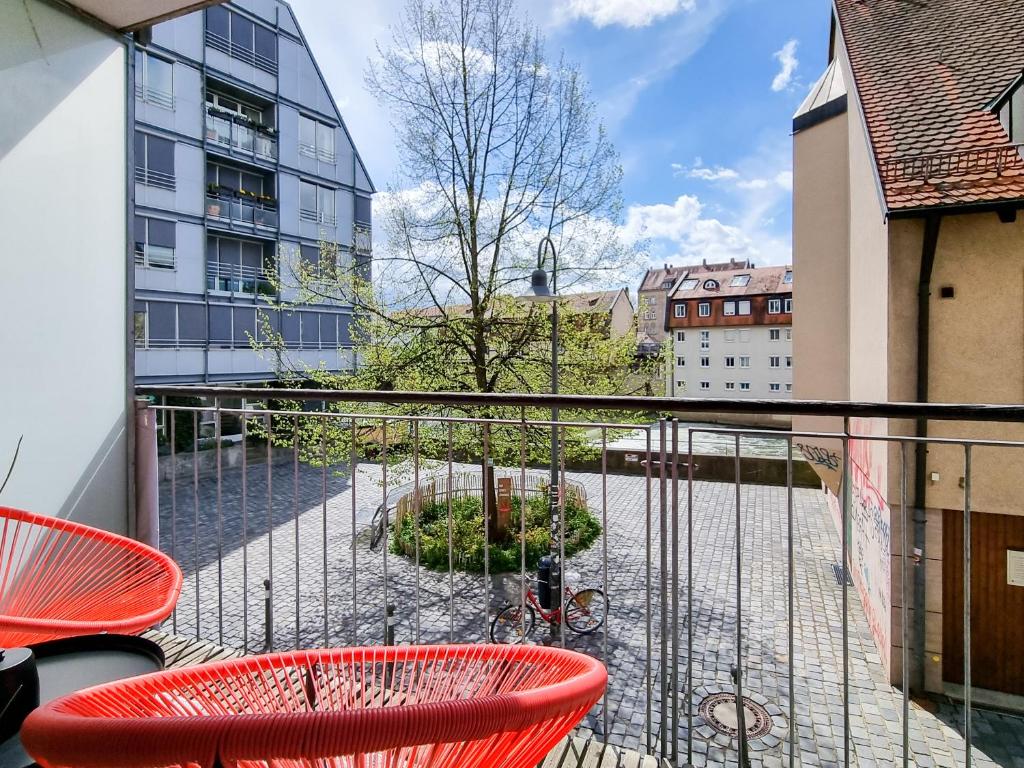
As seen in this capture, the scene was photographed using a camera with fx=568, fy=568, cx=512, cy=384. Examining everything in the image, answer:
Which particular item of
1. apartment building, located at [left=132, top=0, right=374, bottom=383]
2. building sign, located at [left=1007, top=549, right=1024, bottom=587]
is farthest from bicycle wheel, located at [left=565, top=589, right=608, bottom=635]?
apartment building, located at [left=132, top=0, right=374, bottom=383]

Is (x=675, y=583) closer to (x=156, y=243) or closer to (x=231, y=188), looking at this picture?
(x=156, y=243)

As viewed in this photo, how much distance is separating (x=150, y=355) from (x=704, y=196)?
1263 inches

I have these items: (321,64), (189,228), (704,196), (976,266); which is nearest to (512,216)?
(976,266)

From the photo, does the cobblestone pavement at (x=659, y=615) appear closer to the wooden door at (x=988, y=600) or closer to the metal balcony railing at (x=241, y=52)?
the wooden door at (x=988, y=600)

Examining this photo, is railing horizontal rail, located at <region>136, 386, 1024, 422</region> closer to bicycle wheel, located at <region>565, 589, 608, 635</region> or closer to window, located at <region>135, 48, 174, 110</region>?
bicycle wheel, located at <region>565, 589, 608, 635</region>

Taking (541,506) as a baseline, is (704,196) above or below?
above

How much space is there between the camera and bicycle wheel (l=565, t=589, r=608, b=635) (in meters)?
6.37

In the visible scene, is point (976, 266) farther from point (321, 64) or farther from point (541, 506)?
point (321, 64)

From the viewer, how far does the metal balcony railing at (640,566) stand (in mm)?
2789

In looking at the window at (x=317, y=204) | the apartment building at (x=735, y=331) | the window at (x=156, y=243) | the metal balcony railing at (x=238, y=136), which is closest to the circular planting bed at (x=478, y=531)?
the window at (x=156, y=243)

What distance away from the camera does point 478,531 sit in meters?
9.74

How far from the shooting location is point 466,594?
8.05 m

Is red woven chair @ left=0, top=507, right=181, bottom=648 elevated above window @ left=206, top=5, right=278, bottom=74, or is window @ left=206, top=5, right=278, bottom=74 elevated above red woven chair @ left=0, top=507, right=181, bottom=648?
window @ left=206, top=5, right=278, bottom=74

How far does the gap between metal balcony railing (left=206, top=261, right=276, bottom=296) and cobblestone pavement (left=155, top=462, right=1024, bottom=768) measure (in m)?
6.12
